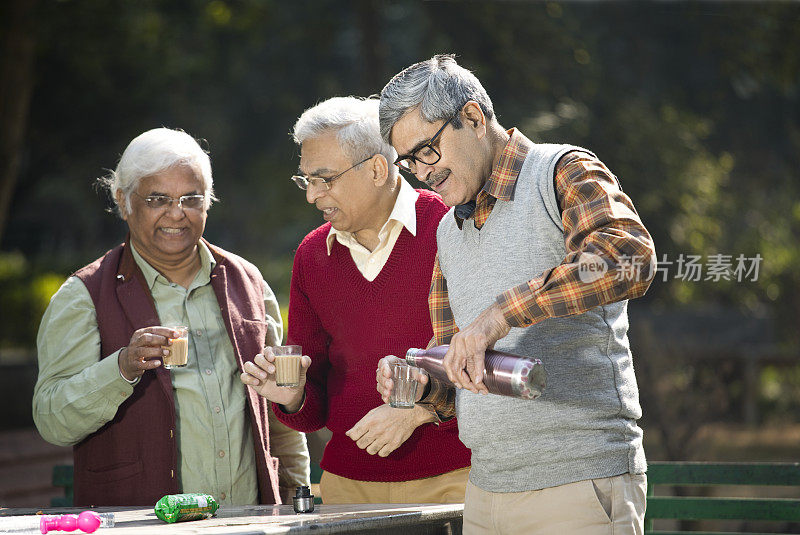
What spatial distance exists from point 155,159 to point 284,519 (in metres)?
1.60

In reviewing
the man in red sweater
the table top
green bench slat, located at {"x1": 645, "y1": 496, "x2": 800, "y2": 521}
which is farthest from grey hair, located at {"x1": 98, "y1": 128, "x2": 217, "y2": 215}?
green bench slat, located at {"x1": 645, "y1": 496, "x2": 800, "y2": 521}

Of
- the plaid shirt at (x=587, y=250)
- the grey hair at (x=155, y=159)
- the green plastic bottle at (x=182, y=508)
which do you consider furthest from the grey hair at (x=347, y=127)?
the green plastic bottle at (x=182, y=508)

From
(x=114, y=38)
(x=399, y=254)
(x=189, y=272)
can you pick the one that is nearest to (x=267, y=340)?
(x=189, y=272)

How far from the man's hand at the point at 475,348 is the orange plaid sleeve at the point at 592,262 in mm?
41

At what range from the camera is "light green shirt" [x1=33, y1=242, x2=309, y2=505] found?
3.69m

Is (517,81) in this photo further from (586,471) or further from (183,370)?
(586,471)

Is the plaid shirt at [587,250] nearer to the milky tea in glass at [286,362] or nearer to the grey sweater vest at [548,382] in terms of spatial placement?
the grey sweater vest at [548,382]

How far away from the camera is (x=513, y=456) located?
2832mm

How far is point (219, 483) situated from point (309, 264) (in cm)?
91

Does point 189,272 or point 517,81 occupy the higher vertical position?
point 517,81

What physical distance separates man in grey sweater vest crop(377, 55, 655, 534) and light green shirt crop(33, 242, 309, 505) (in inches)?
44.8

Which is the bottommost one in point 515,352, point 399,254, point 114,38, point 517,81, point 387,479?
point 387,479

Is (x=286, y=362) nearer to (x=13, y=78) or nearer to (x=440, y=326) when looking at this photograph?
(x=440, y=326)

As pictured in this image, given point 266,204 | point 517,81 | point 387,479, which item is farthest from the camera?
point 266,204
